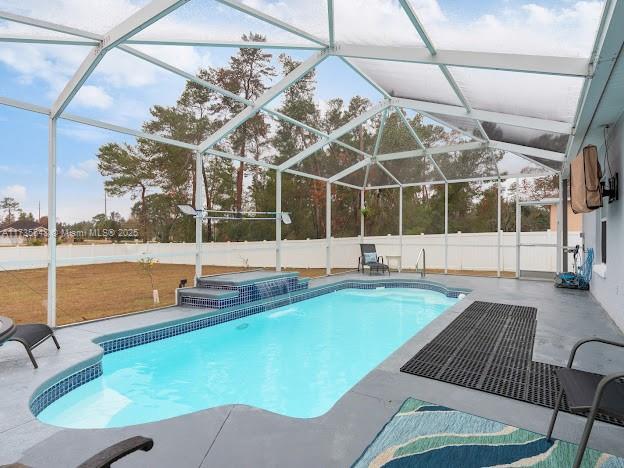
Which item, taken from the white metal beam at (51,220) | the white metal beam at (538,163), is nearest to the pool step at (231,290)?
the white metal beam at (51,220)

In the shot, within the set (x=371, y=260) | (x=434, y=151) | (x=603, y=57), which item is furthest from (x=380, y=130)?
(x=603, y=57)

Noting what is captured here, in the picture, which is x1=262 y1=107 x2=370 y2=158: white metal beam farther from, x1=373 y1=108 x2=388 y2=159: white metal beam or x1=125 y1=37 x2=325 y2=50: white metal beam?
x1=125 y1=37 x2=325 y2=50: white metal beam

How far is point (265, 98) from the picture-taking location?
6238mm

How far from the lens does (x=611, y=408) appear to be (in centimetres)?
174

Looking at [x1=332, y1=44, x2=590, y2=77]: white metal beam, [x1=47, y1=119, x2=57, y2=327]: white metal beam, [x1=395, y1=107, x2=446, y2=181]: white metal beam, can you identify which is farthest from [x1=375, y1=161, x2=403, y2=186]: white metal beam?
[x1=47, y1=119, x2=57, y2=327]: white metal beam

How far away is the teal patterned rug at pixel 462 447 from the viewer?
6.55ft

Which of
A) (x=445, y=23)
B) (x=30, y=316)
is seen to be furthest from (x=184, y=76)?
(x=30, y=316)

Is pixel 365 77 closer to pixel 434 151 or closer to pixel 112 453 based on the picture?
pixel 434 151

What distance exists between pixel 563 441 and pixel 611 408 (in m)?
0.63

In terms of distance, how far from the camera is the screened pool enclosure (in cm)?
371

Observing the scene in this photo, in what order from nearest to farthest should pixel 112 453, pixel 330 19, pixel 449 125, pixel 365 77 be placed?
pixel 112 453, pixel 330 19, pixel 365 77, pixel 449 125

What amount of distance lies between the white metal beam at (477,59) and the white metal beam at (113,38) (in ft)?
7.76

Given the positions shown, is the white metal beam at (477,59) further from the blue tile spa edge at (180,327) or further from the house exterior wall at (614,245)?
the blue tile spa edge at (180,327)

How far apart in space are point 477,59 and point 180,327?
213 inches
